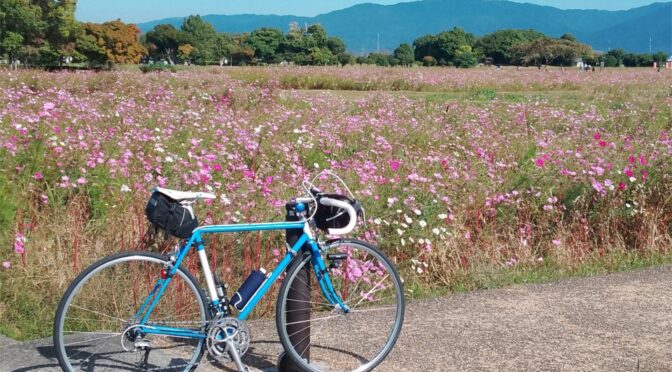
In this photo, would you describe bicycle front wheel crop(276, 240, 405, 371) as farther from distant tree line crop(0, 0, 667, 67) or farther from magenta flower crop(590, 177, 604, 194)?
distant tree line crop(0, 0, 667, 67)

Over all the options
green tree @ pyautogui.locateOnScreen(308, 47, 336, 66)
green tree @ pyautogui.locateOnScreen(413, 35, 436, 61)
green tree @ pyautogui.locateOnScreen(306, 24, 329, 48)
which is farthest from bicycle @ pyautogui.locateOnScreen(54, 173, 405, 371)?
green tree @ pyautogui.locateOnScreen(413, 35, 436, 61)

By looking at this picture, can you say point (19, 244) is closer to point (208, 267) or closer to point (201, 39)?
point (208, 267)

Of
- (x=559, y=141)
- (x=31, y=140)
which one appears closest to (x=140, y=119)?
(x=31, y=140)

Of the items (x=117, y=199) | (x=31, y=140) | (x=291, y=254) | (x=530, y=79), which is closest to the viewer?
(x=291, y=254)

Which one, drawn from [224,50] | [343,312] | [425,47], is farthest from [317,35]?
[343,312]

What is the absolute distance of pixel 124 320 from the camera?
3859mm

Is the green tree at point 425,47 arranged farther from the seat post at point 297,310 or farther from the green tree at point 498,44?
the seat post at point 297,310

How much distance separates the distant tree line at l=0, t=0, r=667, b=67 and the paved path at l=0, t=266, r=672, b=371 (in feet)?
189

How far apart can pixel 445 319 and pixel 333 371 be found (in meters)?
1.00

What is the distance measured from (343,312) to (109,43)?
70.3 m

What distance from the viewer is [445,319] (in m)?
4.73

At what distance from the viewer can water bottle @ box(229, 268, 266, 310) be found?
147 inches

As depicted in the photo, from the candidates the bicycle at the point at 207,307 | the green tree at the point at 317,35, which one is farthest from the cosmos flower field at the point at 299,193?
the green tree at the point at 317,35

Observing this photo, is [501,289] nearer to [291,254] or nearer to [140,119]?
[291,254]
